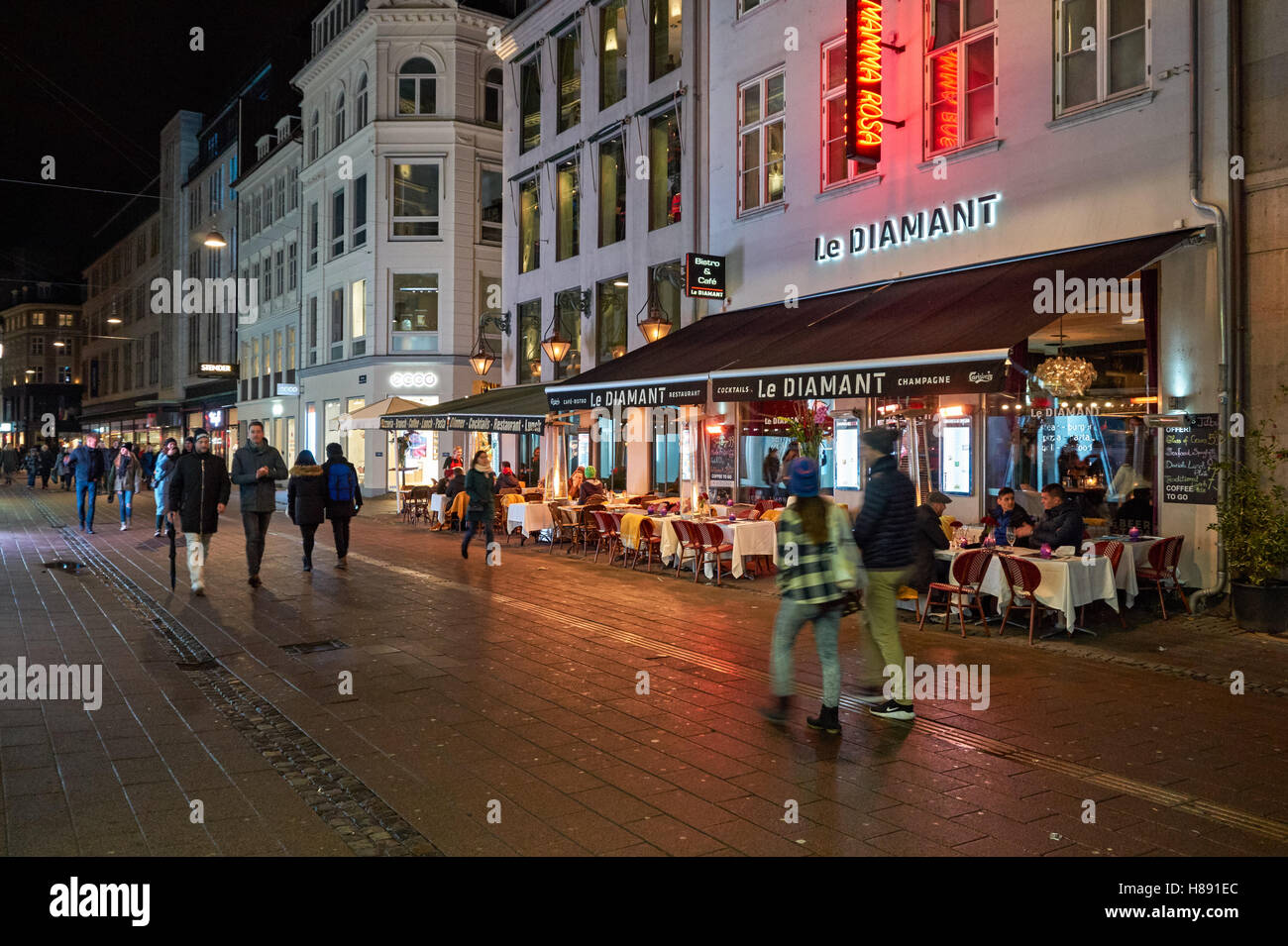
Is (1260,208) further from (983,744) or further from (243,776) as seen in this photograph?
(243,776)

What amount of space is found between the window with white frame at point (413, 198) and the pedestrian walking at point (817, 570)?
2721cm

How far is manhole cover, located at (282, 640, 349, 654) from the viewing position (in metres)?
8.40

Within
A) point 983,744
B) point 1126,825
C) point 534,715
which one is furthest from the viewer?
point 534,715

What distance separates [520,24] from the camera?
24.8 m

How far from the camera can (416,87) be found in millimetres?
31047

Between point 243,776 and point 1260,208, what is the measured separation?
10771mm

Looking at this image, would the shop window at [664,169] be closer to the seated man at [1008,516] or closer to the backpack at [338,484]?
the backpack at [338,484]

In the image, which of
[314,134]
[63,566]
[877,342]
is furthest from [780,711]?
[314,134]

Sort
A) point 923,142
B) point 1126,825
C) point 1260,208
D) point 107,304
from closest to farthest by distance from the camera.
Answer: point 1126,825
point 1260,208
point 923,142
point 107,304

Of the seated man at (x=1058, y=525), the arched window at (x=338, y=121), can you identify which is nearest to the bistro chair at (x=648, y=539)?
the seated man at (x=1058, y=525)

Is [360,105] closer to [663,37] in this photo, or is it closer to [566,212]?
[566,212]

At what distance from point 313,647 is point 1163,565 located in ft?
27.8

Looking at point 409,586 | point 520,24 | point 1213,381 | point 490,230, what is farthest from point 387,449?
point 1213,381

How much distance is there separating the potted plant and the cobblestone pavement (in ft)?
1.20
